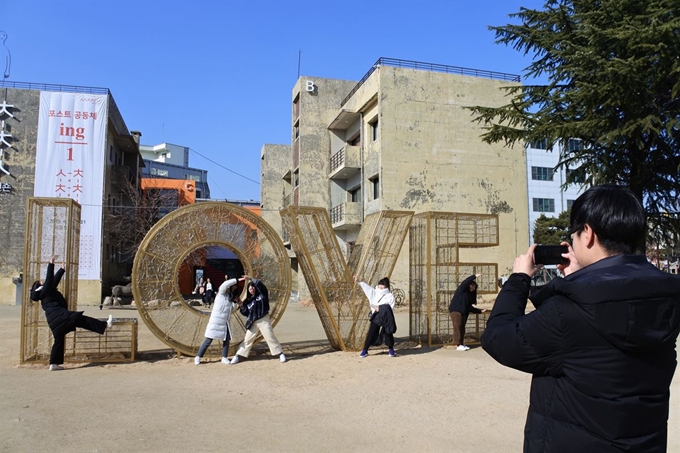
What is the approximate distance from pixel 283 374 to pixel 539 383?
7820mm

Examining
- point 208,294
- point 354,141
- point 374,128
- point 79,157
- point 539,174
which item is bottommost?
point 208,294

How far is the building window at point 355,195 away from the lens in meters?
30.5

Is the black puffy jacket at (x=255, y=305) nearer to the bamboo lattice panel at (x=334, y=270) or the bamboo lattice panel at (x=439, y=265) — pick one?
the bamboo lattice panel at (x=334, y=270)

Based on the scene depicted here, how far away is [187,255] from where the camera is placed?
10945 mm

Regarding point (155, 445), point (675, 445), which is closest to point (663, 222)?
point (675, 445)

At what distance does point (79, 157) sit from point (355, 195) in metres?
14.6

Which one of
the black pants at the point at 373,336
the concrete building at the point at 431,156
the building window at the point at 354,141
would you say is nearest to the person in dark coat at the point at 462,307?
the black pants at the point at 373,336

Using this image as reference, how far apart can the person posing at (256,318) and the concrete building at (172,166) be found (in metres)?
44.9

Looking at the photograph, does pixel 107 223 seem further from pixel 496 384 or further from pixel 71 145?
pixel 496 384

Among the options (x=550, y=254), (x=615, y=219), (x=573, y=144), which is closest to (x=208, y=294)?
(x=573, y=144)

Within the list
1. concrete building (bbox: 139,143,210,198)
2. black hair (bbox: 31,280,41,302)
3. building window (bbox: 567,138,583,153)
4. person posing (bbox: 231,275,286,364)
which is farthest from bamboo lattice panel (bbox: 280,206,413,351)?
concrete building (bbox: 139,143,210,198)

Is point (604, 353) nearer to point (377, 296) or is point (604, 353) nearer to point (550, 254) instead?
point (550, 254)

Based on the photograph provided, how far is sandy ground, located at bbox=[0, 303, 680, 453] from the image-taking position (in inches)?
232

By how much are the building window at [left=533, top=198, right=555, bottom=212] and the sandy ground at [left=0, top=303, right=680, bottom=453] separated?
39350 mm
